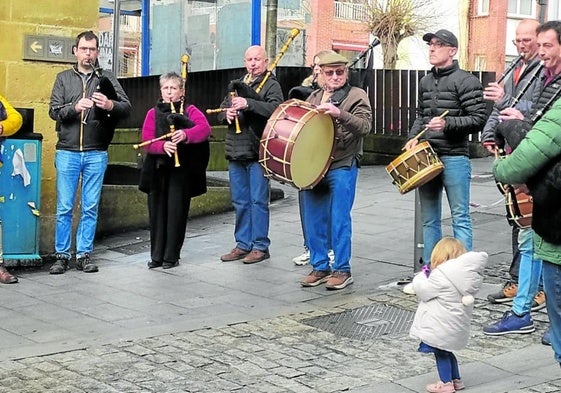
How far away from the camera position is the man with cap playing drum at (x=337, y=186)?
8.33m

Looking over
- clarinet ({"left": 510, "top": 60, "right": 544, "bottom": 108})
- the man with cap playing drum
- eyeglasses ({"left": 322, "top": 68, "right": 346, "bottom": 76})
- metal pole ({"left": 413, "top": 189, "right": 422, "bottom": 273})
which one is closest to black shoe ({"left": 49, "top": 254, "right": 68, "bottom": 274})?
the man with cap playing drum

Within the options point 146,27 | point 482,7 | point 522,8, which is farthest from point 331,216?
point 522,8

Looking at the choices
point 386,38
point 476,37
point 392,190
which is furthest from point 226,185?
point 476,37

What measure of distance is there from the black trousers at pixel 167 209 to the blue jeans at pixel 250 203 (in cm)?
53

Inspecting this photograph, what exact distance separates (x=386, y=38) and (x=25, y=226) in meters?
24.9

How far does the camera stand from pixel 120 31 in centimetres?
1958

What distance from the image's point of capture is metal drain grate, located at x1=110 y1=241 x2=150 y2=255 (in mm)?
10109

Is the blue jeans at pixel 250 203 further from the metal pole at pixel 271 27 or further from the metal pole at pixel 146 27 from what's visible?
the metal pole at pixel 146 27

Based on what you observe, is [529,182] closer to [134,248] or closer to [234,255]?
[234,255]

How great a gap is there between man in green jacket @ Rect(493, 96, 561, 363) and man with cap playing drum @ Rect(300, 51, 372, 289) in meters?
3.35

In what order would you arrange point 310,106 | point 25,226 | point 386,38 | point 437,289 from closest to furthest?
point 437,289 → point 310,106 → point 25,226 → point 386,38

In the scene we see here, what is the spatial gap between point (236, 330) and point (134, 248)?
3589 mm

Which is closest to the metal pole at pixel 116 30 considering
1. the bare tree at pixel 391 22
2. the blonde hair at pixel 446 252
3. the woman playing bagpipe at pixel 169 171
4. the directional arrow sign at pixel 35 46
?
the directional arrow sign at pixel 35 46

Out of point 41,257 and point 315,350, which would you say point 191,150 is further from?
point 315,350
